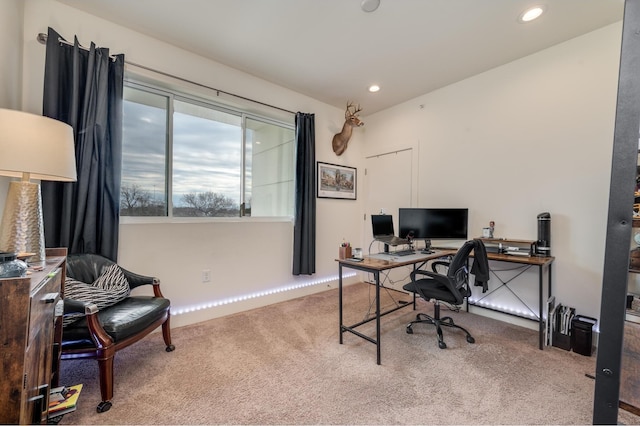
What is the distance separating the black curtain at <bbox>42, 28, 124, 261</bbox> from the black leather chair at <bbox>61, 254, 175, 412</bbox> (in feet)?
0.82

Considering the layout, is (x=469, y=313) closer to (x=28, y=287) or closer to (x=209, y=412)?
(x=209, y=412)

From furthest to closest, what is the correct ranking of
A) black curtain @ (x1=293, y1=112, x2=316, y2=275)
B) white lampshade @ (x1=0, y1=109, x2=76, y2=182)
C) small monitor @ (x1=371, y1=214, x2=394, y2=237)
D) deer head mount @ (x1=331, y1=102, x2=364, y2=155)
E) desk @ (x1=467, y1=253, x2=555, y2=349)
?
1. deer head mount @ (x1=331, y1=102, x2=364, y2=155)
2. black curtain @ (x1=293, y1=112, x2=316, y2=275)
3. small monitor @ (x1=371, y1=214, x2=394, y2=237)
4. desk @ (x1=467, y1=253, x2=555, y2=349)
5. white lampshade @ (x1=0, y1=109, x2=76, y2=182)

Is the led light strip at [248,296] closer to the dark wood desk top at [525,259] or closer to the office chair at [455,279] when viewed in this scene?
the office chair at [455,279]

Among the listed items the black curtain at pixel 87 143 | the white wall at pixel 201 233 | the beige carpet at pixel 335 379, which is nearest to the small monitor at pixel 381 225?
the beige carpet at pixel 335 379

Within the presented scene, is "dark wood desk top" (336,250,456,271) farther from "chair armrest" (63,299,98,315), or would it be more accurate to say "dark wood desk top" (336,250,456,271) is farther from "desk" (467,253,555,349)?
"chair armrest" (63,299,98,315)

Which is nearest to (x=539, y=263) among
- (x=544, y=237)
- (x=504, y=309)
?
(x=544, y=237)

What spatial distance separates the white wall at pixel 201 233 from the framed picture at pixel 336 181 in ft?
0.47

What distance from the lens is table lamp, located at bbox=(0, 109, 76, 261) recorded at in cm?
136

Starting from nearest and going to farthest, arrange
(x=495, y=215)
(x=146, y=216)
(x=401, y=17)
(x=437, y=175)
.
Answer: (x=401, y=17) < (x=146, y=216) < (x=495, y=215) < (x=437, y=175)

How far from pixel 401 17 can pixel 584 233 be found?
2573 millimetres

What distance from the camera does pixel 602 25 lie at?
7.78 ft

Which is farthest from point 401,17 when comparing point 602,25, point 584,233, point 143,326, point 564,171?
point 143,326

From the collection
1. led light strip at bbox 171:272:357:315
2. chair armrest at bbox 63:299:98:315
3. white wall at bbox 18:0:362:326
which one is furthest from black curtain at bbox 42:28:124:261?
led light strip at bbox 171:272:357:315

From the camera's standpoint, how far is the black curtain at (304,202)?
3.62m
